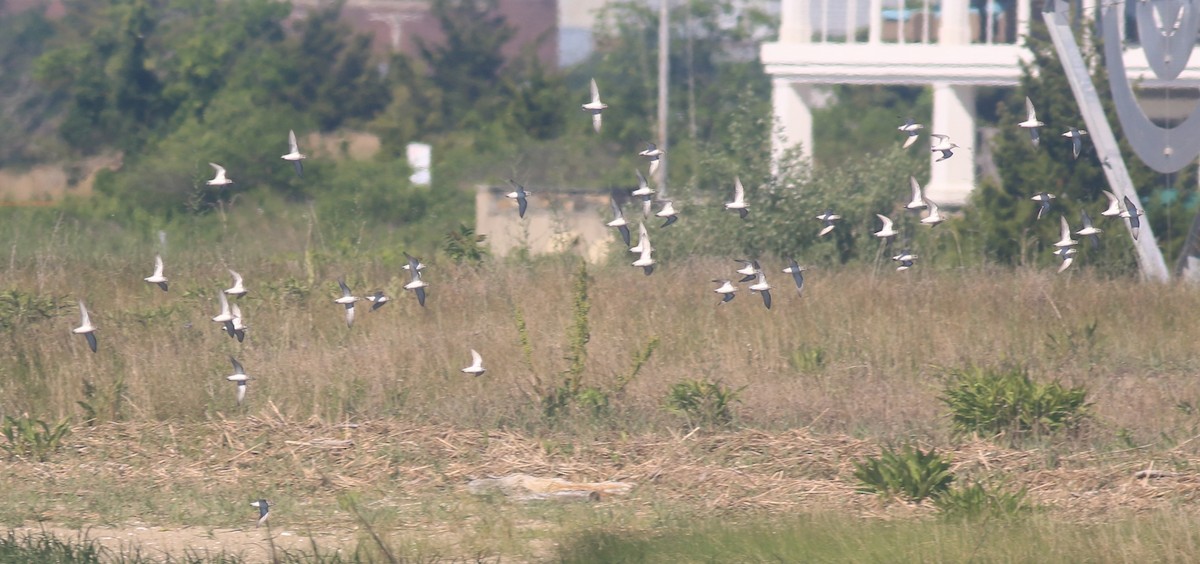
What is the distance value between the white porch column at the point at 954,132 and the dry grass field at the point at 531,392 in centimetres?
1280

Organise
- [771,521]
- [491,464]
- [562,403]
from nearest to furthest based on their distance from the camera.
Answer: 1. [771,521]
2. [491,464]
3. [562,403]

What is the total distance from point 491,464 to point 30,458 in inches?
99.1

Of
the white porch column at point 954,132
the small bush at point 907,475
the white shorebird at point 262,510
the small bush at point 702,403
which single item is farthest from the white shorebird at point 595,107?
the white porch column at point 954,132

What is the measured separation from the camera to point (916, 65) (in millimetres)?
23406

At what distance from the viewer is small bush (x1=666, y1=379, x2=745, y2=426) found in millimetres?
7766

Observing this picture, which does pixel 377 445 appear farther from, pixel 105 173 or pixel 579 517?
pixel 105 173

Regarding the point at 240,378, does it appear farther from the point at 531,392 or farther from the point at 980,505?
the point at 980,505

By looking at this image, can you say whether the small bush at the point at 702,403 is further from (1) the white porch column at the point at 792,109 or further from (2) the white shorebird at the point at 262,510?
(1) the white porch column at the point at 792,109

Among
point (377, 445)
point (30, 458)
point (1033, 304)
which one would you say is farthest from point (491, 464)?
point (1033, 304)

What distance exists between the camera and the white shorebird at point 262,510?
5812 mm

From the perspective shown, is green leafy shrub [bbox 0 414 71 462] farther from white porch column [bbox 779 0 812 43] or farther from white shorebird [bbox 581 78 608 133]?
white porch column [bbox 779 0 812 43]

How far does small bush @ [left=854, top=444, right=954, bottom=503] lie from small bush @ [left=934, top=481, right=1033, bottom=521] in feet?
0.61

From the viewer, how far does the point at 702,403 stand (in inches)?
308

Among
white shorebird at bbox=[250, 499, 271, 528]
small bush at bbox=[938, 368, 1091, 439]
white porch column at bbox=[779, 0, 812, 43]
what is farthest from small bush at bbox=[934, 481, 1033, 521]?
white porch column at bbox=[779, 0, 812, 43]
